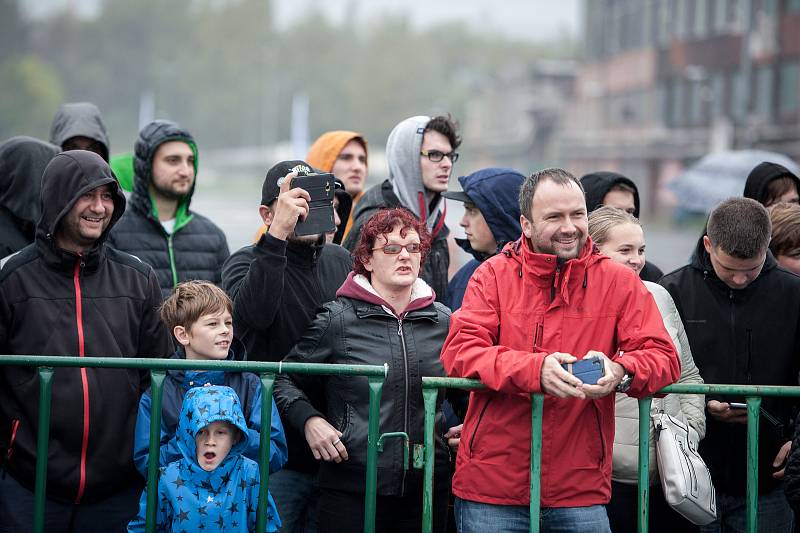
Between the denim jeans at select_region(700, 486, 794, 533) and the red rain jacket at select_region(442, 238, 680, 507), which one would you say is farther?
the denim jeans at select_region(700, 486, 794, 533)

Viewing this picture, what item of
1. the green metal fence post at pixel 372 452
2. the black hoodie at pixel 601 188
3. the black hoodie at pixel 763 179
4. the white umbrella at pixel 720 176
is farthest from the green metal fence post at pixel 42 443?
the white umbrella at pixel 720 176

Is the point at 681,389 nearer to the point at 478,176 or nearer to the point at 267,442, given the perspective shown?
the point at 267,442

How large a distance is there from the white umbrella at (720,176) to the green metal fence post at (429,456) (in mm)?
6352

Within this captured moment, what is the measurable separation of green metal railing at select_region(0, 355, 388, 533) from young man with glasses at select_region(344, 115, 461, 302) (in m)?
2.02

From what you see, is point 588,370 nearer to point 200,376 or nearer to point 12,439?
point 200,376

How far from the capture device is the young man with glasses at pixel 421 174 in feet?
19.4

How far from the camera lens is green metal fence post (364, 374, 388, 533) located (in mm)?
3867

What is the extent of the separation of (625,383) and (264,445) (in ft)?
4.31

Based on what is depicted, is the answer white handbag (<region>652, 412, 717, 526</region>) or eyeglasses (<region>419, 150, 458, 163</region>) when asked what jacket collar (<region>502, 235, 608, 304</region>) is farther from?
eyeglasses (<region>419, 150, 458, 163</region>)

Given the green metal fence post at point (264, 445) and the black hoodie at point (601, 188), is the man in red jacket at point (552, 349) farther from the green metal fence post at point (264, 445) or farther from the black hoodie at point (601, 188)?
the black hoodie at point (601, 188)

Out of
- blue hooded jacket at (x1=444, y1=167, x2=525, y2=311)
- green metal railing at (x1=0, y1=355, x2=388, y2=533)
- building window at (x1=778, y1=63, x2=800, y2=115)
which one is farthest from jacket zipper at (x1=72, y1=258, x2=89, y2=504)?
building window at (x1=778, y1=63, x2=800, y2=115)

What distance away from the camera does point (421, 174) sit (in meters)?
5.96

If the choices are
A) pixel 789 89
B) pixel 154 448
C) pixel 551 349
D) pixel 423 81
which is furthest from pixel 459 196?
pixel 423 81

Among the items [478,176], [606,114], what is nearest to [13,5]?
[606,114]
